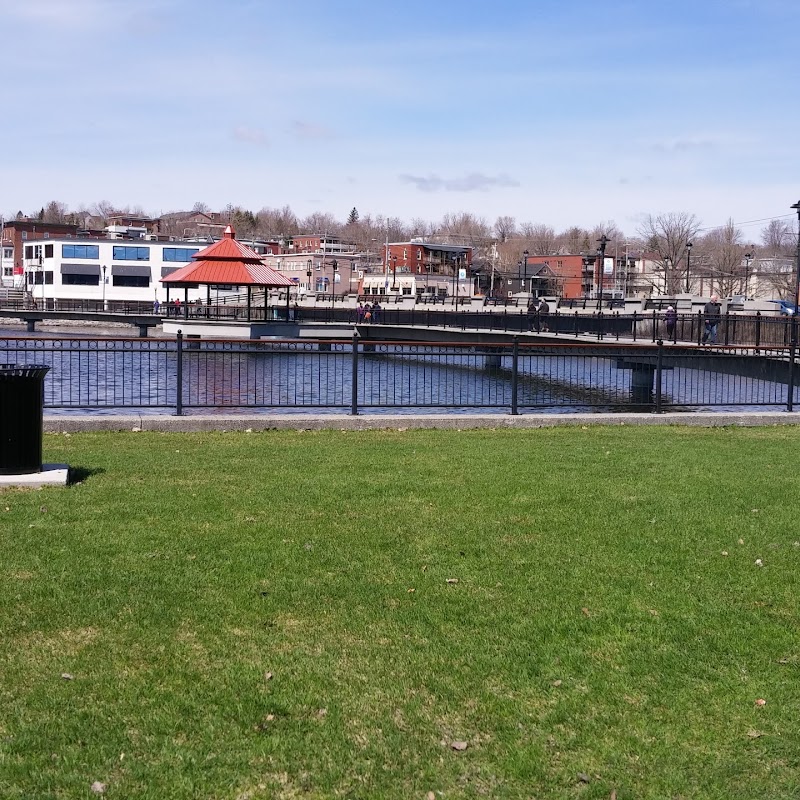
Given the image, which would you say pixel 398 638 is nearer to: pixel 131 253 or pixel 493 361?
pixel 493 361

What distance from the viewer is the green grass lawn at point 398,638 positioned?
4.09 metres

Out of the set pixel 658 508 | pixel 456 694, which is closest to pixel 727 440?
pixel 658 508

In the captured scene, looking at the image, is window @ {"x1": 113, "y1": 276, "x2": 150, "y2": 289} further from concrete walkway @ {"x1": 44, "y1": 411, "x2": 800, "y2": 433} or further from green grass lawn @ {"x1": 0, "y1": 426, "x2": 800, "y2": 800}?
green grass lawn @ {"x1": 0, "y1": 426, "x2": 800, "y2": 800}

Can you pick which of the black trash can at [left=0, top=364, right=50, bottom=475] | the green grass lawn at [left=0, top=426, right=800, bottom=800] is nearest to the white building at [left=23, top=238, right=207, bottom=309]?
the black trash can at [left=0, top=364, right=50, bottom=475]

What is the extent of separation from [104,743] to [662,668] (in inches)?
111

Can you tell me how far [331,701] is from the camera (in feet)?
15.4

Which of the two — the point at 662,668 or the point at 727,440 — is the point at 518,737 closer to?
the point at 662,668

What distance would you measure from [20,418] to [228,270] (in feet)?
147

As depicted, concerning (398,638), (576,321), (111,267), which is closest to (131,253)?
(111,267)

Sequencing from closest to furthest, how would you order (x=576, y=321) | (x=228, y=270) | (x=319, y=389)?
(x=319, y=389) → (x=576, y=321) → (x=228, y=270)

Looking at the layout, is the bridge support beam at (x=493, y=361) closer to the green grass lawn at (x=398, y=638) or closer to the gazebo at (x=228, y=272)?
the green grass lawn at (x=398, y=638)

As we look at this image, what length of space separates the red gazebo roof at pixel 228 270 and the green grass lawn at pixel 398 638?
43437 mm

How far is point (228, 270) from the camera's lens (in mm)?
53062

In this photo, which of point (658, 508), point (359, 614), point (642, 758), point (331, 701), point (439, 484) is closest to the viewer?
point (642, 758)
